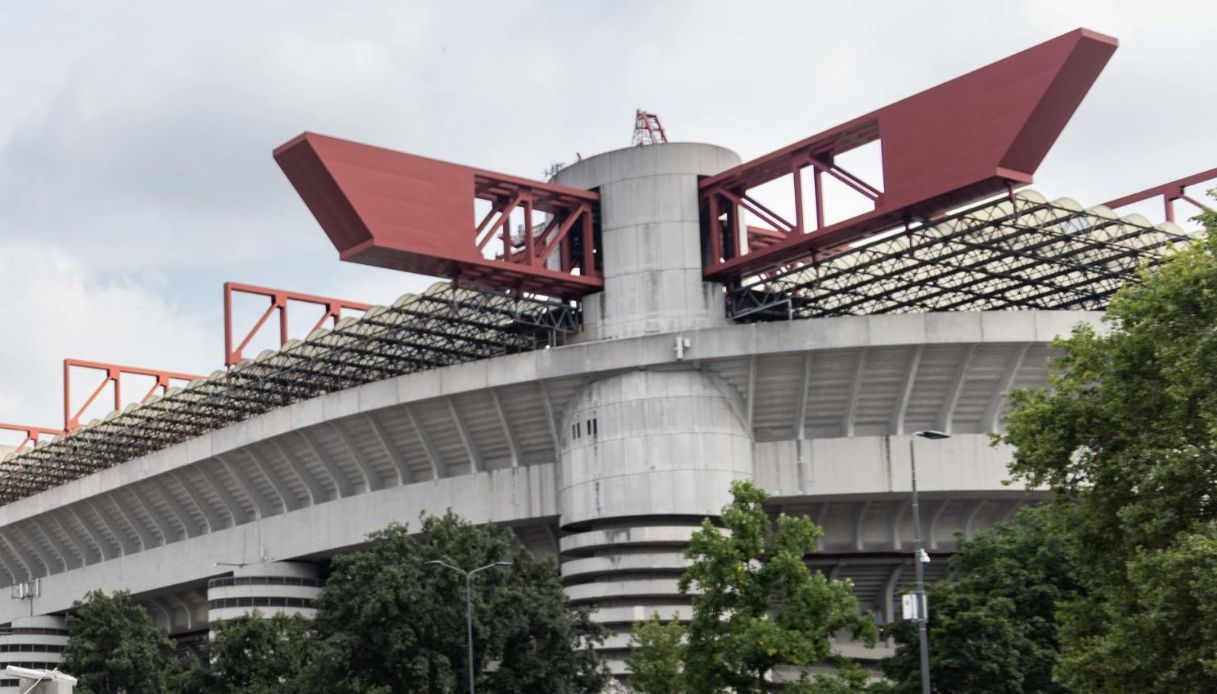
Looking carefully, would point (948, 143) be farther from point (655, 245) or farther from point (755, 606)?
point (755, 606)

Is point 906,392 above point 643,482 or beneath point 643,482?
above

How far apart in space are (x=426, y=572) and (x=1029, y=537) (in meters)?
20.3

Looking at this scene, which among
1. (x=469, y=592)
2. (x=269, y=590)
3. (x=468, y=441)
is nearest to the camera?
(x=469, y=592)

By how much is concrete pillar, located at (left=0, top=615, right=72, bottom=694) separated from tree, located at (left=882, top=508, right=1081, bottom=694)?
6978 cm

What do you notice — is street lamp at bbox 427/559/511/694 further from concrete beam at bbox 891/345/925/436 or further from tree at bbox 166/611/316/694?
concrete beam at bbox 891/345/925/436

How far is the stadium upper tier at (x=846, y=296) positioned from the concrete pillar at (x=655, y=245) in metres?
2.27

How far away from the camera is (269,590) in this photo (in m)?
88.7

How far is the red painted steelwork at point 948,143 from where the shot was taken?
6138 centimetres

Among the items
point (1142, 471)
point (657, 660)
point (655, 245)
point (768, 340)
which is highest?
point (655, 245)

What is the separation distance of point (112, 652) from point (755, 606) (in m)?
40.5

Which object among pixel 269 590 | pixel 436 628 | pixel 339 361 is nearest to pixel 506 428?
pixel 339 361

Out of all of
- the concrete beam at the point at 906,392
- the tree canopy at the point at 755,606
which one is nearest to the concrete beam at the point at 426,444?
the concrete beam at the point at 906,392

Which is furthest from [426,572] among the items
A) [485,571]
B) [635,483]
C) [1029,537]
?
[1029,537]

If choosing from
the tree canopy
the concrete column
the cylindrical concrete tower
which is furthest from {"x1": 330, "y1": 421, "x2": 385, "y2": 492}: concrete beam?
the tree canopy
